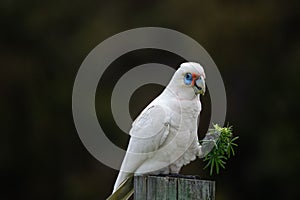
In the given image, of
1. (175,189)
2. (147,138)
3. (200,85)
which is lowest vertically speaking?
(175,189)

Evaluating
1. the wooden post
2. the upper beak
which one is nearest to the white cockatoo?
the upper beak

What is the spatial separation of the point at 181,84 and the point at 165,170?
18.6 inches

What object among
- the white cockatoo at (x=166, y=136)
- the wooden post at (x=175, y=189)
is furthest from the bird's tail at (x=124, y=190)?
the wooden post at (x=175, y=189)

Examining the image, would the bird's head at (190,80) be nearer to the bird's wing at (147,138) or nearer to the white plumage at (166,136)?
the white plumage at (166,136)

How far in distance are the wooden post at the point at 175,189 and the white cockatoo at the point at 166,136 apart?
2.08 ft

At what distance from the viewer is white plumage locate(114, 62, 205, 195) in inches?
155

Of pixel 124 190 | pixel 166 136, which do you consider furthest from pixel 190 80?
pixel 124 190

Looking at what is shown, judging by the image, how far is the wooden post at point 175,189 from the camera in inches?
128

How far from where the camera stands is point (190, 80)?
13.1 feet

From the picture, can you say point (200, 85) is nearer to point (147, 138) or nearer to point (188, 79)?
point (188, 79)

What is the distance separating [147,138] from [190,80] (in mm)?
385

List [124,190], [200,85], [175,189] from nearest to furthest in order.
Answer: [175,189] → [124,190] → [200,85]
